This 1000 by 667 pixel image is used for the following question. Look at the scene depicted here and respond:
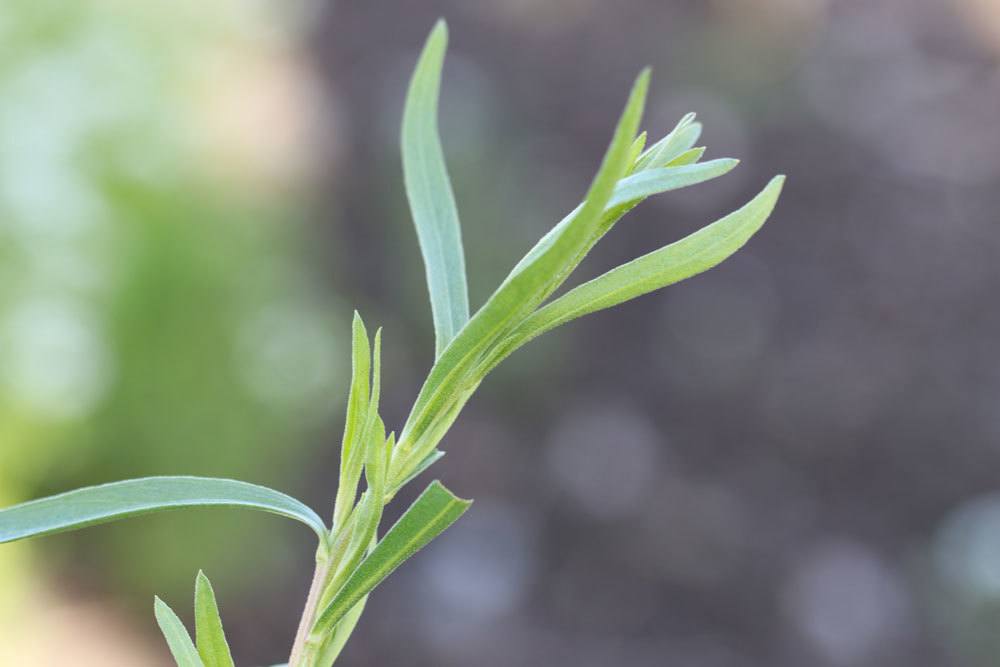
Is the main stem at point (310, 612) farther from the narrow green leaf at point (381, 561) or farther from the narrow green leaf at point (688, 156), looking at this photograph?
the narrow green leaf at point (688, 156)

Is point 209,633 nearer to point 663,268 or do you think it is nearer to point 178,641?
point 178,641

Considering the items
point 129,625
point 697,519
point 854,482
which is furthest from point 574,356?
point 129,625

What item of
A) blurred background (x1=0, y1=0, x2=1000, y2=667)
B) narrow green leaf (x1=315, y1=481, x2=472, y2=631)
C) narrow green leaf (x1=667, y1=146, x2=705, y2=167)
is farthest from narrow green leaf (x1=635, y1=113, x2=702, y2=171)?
blurred background (x1=0, y1=0, x2=1000, y2=667)

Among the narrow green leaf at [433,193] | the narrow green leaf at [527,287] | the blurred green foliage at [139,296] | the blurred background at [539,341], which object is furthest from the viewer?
the blurred background at [539,341]

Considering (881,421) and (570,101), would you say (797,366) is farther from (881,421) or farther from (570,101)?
(570,101)

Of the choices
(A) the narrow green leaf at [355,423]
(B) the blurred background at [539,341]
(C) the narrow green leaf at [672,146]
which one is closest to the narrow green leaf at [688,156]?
(C) the narrow green leaf at [672,146]

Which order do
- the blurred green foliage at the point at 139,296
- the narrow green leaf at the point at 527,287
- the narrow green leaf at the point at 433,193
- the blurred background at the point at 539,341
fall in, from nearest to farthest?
the narrow green leaf at the point at 527,287 → the narrow green leaf at the point at 433,193 → the blurred green foliage at the point at 139,296 → the blurred background at the point at 539,341

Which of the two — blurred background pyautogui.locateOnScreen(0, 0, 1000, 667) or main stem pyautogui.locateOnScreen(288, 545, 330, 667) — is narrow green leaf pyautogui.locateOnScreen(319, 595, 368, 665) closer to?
main stem pyautogui.locateOnScreen(288, 545, 330, 667)
